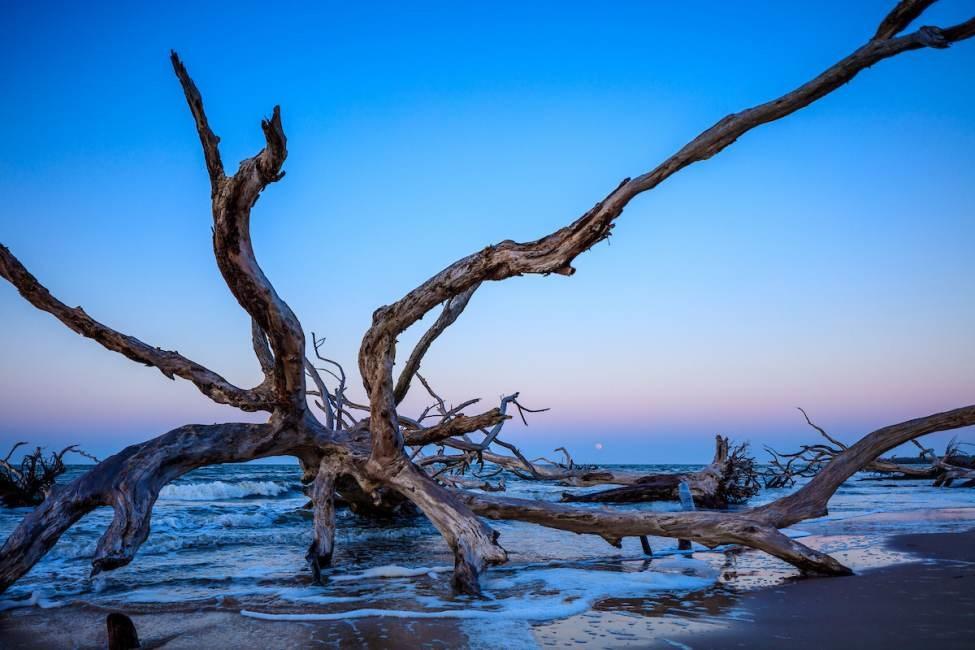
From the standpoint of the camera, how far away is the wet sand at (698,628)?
328 cm

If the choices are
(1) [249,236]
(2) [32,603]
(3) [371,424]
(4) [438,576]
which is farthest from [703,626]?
(2) [32,603]

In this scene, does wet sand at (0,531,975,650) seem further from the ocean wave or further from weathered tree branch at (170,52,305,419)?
the ocean wave

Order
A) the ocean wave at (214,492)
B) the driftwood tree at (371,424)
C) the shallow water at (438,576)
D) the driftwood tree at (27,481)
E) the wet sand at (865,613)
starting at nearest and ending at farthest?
the wet sand at (865,613)
the driftwood tree at (371,424)
the shallow water at (438,576)
the driftwood tree at (27,481)
the ocean wave at (214,492)

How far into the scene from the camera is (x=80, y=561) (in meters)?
7.17

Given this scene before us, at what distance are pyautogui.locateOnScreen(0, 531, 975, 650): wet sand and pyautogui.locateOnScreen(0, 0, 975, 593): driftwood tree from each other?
0.51 metres

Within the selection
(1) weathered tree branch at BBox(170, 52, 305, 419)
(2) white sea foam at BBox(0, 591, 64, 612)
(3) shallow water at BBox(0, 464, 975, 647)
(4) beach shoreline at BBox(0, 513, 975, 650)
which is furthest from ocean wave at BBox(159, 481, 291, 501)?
(1) weathered tree branch at BBox(170, 52, 305, 419)

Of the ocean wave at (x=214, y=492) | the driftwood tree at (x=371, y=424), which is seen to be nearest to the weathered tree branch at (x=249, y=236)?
the driftwood tree at (x=371, y=424)

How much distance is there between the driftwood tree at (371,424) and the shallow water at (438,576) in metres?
0.45

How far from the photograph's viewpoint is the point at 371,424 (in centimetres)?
524

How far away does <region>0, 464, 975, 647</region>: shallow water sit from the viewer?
4094 mm

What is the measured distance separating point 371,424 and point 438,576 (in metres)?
1.65

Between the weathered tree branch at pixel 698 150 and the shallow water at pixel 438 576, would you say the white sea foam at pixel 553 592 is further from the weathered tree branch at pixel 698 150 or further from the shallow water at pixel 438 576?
the weathered tree branch at pixel 698 150

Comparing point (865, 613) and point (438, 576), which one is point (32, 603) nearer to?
point (438, 576)

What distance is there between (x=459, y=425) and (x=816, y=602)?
3334mm
